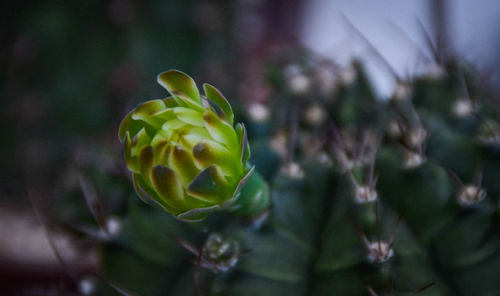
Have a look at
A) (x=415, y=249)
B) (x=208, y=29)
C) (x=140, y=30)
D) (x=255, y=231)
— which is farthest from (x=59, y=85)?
(x=415, y=249)

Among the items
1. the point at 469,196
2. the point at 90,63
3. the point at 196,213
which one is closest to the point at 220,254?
the point at 196,213

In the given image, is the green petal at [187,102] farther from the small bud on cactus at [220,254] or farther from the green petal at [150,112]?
the small bud on cactus at [220,254]

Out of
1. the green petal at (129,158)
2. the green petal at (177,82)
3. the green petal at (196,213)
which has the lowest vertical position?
the green petal at (196,213)

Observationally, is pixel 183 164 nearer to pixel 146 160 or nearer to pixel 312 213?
pixel 146 160

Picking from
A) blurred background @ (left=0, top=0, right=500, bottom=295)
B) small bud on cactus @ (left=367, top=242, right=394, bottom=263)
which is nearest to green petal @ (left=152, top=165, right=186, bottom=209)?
small bud on cactus @ (left=367, top=242, right=394, bottom=263)

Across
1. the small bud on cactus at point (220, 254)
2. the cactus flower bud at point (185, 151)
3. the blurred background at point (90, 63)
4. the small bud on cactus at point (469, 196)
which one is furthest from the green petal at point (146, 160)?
the blurred background at point (90, 63)

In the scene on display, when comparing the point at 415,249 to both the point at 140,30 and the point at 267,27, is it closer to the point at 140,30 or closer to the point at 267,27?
the point at 140,30

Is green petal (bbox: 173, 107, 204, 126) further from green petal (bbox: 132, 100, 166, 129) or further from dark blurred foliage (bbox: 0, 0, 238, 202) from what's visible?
dark blurred foliage (bbox: 0, 0, 238, 202)

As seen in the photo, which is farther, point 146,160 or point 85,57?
point 85,57
